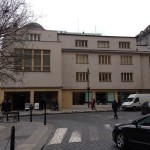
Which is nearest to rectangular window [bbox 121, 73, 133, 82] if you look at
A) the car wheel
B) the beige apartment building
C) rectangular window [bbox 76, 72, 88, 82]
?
the beige apartment building

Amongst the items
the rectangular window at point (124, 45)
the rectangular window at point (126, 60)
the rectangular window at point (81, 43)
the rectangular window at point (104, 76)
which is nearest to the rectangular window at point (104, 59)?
the rectangular window at point (104, 76)

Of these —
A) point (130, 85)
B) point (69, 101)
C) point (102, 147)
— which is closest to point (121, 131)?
point (102, 147)

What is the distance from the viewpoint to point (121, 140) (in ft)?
37.7

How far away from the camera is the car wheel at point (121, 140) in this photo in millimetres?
11320

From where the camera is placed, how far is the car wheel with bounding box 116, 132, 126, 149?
11.3 m

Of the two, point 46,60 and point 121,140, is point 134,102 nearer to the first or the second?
point 46,60

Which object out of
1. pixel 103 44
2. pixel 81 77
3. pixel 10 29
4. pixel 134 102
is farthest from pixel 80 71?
pixel 10 29

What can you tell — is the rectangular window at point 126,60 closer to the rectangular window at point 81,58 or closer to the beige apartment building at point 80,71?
the beige apartment building at point 80,71

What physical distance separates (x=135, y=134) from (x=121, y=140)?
993mm

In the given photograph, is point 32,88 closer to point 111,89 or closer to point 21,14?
point 111,89

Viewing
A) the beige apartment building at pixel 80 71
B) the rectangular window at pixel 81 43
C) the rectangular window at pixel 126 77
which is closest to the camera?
the beige apartment building at pixel 80 71

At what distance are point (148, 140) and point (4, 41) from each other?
36.2 feet

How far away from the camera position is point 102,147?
12.0 meters

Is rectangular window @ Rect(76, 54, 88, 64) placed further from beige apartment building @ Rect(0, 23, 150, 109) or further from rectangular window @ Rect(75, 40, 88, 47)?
rectangular window @ Rect(75, 40, 88, 47)
